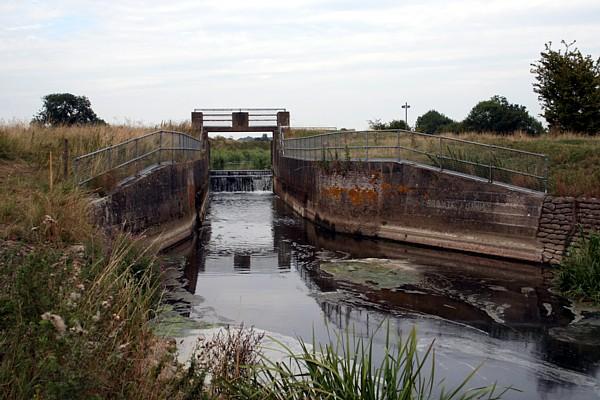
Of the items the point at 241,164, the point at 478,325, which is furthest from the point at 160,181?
the point at 241,164

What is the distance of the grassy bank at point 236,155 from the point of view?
54.7m

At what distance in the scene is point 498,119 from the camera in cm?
5062

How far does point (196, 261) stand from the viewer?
652 inches

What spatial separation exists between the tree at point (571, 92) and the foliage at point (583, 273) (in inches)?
574

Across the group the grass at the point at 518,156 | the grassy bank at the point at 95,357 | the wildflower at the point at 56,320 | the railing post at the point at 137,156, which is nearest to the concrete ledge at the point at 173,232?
the railing post at the point at 137,156

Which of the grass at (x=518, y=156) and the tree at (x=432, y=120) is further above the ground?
the tree at (x=432, y=120)

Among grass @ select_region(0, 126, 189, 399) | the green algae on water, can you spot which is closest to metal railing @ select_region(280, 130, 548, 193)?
the green algae on water

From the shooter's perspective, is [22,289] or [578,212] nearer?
[22,289]

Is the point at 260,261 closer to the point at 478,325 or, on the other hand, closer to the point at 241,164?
the point at 478,325

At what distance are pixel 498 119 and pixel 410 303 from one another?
41.7 m

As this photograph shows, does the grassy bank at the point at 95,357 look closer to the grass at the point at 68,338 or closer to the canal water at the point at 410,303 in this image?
the grass at the point at 68,338

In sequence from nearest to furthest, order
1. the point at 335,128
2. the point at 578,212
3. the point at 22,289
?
→ 1. the point at 22,289
2. the point at 578,212
3. the point at 335,128

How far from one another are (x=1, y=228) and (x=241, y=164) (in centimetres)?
4752

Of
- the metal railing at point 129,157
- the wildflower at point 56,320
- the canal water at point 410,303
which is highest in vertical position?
the metal railing at point 129,157
